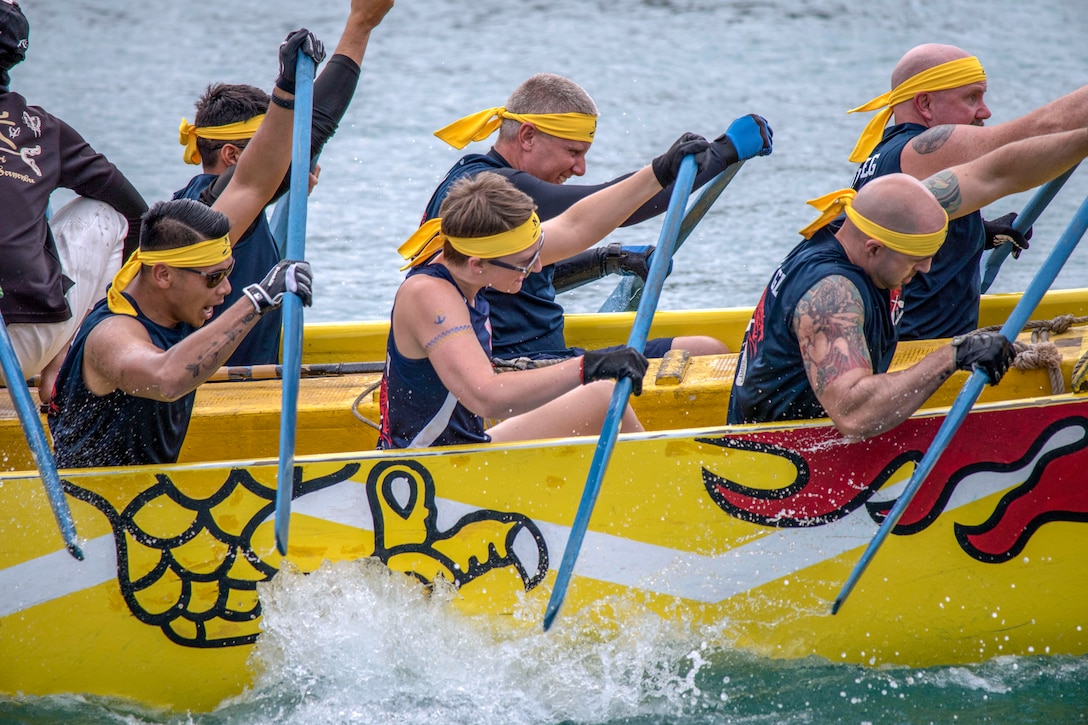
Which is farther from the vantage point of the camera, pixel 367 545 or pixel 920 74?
pixel 920 74

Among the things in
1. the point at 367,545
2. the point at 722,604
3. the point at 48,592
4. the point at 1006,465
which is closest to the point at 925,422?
the point at 1006,465

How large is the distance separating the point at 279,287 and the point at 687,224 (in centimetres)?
189

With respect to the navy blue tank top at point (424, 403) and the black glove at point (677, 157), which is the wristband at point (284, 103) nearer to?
the navy blue tank top at point (424, 403)

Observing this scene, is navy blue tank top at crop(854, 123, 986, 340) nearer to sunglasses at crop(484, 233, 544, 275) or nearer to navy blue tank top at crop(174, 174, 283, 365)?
sunglasses at crop(484, 233, 544, 275)

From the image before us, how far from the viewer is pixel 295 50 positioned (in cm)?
343

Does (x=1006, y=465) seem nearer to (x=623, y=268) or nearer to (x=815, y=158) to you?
(x=623, y=268)

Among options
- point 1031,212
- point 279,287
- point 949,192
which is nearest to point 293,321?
point 279,287

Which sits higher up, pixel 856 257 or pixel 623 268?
pixel 856 257

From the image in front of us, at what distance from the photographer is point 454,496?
3.28m

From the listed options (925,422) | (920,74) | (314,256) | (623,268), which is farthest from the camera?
(314,256)

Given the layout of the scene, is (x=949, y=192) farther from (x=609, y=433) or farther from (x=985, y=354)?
(x=609, y=433)

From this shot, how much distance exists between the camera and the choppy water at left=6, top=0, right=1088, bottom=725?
3332 millimetres

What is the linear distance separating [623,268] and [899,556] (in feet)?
6.76

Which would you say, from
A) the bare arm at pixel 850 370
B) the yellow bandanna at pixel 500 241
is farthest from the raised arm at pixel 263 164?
the bare arm at pixel 850 370
